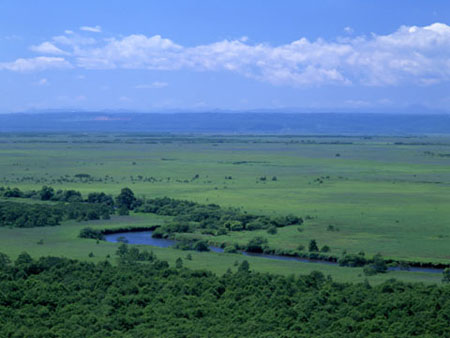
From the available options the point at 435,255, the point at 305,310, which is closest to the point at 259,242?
the point at 435,255

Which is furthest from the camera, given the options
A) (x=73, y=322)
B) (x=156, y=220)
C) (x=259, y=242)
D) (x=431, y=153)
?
(x=431, y=153)

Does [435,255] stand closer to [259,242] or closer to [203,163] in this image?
[259,242]

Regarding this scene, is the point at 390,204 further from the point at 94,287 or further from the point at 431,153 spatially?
the point at 431,153

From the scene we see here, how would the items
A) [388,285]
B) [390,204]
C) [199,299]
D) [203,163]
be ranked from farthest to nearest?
[203,163] < [390,204] < [388,285] < [199,299]

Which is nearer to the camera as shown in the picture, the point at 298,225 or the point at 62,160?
the point at 298,225

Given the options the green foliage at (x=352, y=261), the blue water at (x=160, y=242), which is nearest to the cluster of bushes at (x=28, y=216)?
the blue water at (x=160, y=242)

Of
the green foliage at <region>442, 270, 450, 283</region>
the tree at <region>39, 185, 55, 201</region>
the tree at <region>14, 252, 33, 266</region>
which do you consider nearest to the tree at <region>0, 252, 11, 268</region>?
the tree at <region>14, 252, 33, 266</region>

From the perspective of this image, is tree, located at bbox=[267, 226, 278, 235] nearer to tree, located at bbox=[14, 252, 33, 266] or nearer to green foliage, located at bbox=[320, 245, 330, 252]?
green foliage, located at bbox=[320, 245, 330, 252]

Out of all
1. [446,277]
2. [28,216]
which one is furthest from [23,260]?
[446,277]
